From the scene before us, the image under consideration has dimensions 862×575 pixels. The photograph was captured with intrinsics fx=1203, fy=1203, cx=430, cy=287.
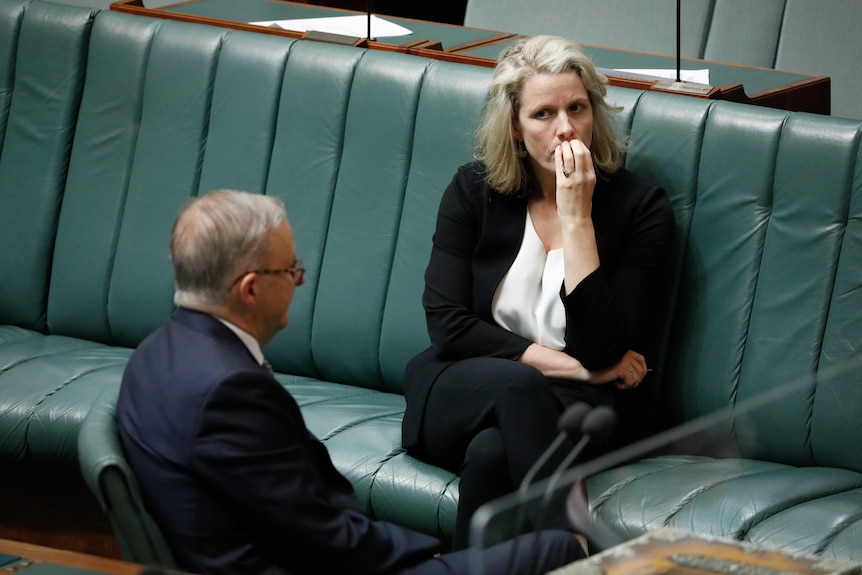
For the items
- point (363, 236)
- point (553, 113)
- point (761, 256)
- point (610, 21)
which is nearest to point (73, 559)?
point (553, 113)

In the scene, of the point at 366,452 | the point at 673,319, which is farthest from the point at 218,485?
the point at 673,319

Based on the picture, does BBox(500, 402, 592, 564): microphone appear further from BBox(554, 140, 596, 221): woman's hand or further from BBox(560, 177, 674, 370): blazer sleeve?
BBox(554, 140, 596, 221): woman's hand

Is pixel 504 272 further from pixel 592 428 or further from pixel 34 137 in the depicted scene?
pixel 34 137

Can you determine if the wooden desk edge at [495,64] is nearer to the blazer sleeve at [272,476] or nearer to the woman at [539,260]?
the woman at [539,260]

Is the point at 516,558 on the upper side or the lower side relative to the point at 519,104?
lower

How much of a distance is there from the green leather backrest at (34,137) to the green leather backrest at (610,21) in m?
1.87

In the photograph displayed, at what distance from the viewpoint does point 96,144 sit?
3283 millimetres

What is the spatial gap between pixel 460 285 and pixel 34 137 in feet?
4.72

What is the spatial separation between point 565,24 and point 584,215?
2.27m

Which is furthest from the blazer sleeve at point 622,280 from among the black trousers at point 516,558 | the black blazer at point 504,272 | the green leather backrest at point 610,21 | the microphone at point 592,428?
the green leather backrest at point 610,21

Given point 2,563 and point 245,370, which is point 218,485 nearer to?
point 245,370

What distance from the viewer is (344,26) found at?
3443 mm

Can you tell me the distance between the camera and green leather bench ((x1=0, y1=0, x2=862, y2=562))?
245 cm

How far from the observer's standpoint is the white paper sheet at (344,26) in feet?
11.1
